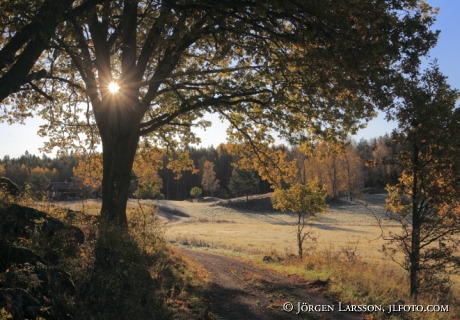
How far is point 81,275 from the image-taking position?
5.73 metres

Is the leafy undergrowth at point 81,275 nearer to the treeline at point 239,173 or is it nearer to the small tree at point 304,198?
the treeline at point 239,173

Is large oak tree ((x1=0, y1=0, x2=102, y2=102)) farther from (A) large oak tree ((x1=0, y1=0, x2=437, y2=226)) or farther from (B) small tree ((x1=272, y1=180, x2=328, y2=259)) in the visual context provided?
(B) small tree ((x1=272, y1=180, x2=328, y2=259))

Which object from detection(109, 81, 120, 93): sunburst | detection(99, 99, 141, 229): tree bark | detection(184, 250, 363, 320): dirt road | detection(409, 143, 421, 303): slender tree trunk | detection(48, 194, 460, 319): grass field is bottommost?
detection(48, 194, 460, 319): grass field

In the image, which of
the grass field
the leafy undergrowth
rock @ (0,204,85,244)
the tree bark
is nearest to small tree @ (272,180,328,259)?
the grass field

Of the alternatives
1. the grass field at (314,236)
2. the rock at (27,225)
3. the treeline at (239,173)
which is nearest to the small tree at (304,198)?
the grass field at (314,236)

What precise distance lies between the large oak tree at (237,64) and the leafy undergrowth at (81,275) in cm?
174

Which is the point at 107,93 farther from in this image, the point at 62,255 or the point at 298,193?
the point at 298,193

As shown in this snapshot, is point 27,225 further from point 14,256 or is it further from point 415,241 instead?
point 415,241

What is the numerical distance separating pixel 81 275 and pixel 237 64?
26.9 feet

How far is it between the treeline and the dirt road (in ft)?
13.0

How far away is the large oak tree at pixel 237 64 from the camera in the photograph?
748 centimetres

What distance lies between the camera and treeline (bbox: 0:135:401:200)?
12.2 m

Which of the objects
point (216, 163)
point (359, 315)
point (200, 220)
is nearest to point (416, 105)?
point (359, 315)

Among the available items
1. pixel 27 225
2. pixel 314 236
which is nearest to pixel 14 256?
pixel 27 225
